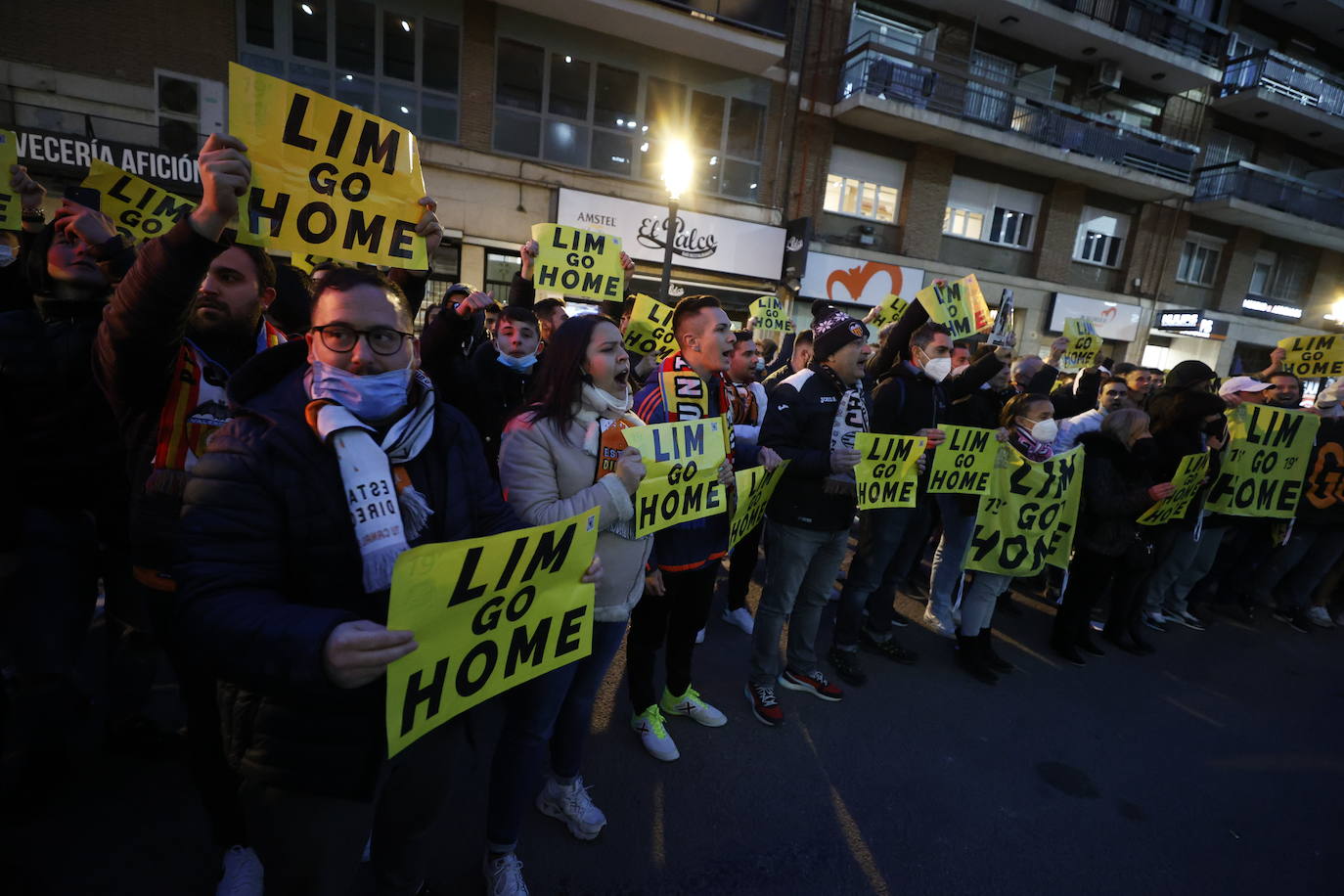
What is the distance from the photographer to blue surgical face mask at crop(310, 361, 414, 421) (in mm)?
1437

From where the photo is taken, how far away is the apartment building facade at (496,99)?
33.1 ft

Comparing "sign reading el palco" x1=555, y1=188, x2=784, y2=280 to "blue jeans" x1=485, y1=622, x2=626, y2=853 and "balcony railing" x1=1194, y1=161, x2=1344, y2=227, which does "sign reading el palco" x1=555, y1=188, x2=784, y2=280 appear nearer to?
"blue jeans" x1=485, y1=622, x2=626, y2=853

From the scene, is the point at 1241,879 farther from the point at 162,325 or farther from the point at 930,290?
the point at 162,325

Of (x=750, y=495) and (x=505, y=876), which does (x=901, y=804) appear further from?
(x=505, y=876)

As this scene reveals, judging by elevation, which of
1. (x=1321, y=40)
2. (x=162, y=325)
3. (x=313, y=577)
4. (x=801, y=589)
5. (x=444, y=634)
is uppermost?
(x=1321, y=40)

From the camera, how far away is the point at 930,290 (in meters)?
4.10

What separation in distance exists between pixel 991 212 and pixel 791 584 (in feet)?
55.7

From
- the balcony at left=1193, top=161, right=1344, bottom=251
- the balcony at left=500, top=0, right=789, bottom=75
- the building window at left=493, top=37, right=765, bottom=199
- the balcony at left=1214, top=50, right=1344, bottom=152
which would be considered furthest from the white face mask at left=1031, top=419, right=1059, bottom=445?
the balcony at left=1214, top=50, right=1344, bottom=152

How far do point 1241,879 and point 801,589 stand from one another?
2.29 meters

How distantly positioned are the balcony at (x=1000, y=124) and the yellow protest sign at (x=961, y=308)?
37.5ft

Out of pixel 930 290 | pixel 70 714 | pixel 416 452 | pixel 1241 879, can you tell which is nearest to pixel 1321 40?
pixel 930 290

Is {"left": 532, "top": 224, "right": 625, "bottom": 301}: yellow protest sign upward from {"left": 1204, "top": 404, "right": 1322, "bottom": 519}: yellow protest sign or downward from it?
upward

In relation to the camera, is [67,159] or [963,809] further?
[67,159]

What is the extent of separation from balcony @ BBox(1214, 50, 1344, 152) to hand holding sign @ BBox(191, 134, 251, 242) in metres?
26.1
